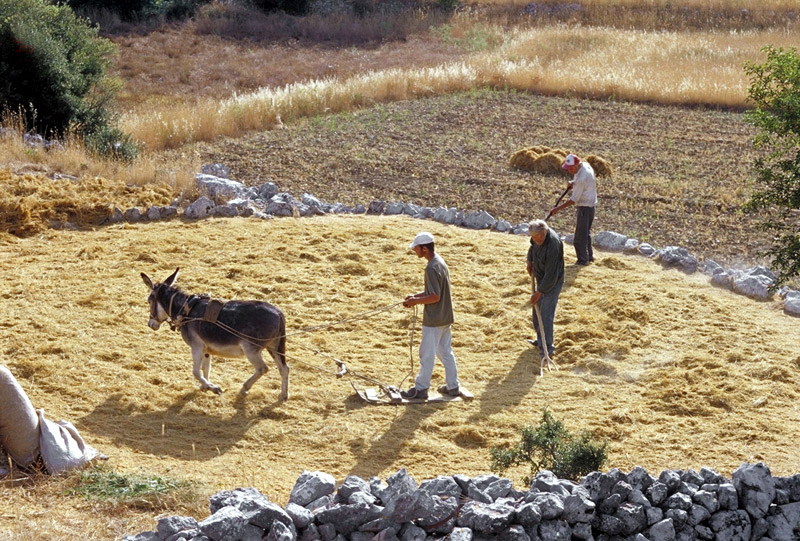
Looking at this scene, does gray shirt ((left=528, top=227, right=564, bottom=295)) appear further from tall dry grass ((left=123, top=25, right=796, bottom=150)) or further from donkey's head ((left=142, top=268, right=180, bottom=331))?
tall dry grass ((left=123, top=25, right=796, bottom=150))

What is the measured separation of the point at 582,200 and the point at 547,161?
6.73 m

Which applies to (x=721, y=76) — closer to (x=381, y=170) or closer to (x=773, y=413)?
(x=381, y=170)

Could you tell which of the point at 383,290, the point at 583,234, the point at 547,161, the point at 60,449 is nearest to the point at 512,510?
the point at 60,449

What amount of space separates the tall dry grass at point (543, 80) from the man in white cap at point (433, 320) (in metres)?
14.7

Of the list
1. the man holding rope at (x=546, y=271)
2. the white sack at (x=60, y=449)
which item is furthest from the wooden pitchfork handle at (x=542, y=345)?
the white sack at (x=60, y=449)

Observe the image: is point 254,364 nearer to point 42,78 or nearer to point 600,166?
point 600,166

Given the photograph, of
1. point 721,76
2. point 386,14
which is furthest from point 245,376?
point 386,14

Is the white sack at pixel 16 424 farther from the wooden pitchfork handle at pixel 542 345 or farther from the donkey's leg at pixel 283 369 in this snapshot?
the wooden pitchfork handle at pixel 542 345

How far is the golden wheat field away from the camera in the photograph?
36.3 ft

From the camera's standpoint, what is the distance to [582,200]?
1694 centimetres

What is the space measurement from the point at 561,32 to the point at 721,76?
10.6 m

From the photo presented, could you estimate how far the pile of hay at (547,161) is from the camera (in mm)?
23216

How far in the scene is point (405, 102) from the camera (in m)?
31.9

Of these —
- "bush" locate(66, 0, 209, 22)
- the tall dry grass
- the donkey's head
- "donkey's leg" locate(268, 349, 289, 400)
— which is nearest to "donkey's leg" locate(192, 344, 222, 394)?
the donkey's head
